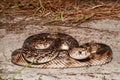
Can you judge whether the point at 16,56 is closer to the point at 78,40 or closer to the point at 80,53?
the point at 80,53

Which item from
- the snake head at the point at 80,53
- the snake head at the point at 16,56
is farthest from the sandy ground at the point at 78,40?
the snake head at the point at 80,53

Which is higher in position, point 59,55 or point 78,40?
point 59,55

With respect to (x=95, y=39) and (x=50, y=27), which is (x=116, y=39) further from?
(x=50, y=27)

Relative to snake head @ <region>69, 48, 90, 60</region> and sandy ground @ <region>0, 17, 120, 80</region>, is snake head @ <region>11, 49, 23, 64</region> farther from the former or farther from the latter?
snake head @ <region>69, 48, 90, 60</region>

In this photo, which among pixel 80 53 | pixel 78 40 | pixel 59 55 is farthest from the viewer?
pixel 78 40

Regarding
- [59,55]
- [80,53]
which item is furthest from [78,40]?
[80,53]

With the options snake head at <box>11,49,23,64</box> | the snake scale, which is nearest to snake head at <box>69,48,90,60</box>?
the snake scale
